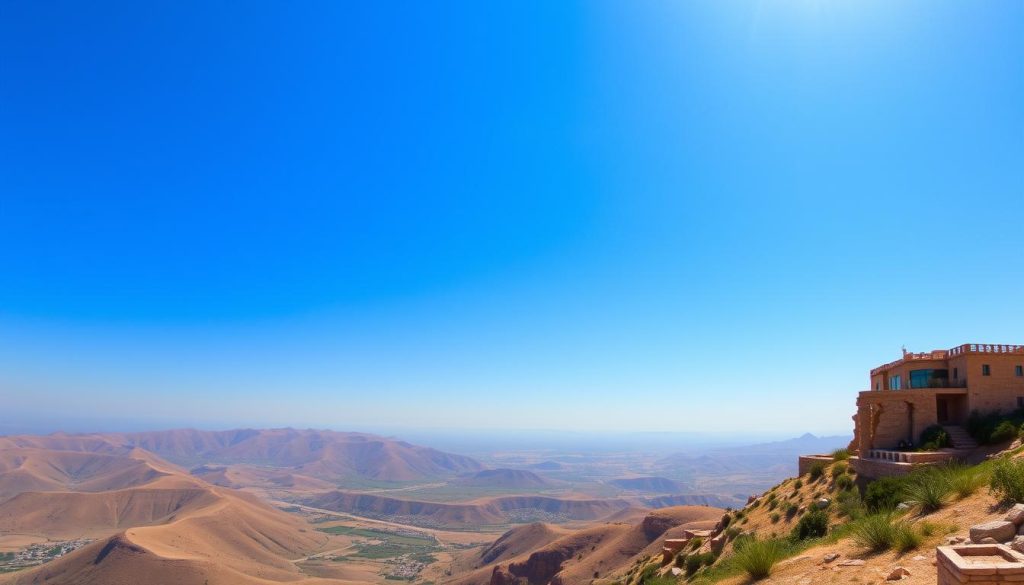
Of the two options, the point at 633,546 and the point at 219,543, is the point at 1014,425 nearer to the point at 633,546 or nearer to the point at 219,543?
the point at 633,546

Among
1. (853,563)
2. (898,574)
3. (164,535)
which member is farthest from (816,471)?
(164,535)

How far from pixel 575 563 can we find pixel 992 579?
73900mm

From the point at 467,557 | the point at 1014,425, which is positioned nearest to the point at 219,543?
the point at 467,557

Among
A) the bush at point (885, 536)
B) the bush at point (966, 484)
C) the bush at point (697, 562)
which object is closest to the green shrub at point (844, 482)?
the bush at point (697, 562)

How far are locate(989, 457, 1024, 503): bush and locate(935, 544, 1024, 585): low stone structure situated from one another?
424 cm

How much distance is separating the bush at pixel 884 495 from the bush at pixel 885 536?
5862mm

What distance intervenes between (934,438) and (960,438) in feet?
3.82

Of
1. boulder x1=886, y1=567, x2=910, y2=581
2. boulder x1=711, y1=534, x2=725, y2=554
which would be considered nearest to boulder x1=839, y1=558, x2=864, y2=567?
boulder x1=886, y1=567, x2=910, y2=581

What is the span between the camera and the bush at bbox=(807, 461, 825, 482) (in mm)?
27769

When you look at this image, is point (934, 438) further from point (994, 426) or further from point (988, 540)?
point (988, 540)

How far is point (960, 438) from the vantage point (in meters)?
25.3

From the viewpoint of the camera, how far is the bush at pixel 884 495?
1777 centimetres

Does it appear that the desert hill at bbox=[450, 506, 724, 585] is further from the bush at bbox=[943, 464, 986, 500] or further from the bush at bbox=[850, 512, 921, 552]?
the bush at bbox=[850, 512, 921, 552]

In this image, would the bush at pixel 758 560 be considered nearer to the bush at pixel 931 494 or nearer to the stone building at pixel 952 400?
the bush at pixel 931 494
